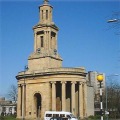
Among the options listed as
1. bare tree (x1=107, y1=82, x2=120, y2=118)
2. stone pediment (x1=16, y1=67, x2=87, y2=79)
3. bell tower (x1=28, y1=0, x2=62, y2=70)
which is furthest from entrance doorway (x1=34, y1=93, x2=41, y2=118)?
bare tree (x1=107, y1=82, x2=120, y2=118)

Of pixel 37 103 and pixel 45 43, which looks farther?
pixel 45 43

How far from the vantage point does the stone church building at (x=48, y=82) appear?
69375 millimetres

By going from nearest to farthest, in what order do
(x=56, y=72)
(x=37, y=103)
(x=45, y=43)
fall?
(x=56, y=72)
(x=37, y=103)
(x=45, y=43)

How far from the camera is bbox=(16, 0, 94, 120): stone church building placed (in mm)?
69375

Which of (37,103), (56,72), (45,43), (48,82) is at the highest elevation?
(45,43)

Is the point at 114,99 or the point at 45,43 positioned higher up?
the point at 45,43

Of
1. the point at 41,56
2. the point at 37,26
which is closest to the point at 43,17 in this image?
the point at 37,26

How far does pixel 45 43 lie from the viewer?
76.8 meters

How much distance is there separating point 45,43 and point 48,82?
11466 mm

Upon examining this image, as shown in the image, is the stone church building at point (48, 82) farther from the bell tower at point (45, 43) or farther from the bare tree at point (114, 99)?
the bare tree at point (114, 99)

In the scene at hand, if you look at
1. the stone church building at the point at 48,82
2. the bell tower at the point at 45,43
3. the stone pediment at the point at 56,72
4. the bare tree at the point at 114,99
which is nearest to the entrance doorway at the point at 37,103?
the stone church building at the point at 48,82

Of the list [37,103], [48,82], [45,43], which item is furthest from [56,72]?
[37,103]

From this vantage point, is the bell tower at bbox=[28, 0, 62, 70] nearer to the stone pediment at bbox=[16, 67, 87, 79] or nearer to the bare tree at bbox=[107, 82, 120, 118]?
the stone pediment at bbox=[16, 67, 87, 79]

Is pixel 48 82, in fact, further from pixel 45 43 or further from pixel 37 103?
pixel 45 43
